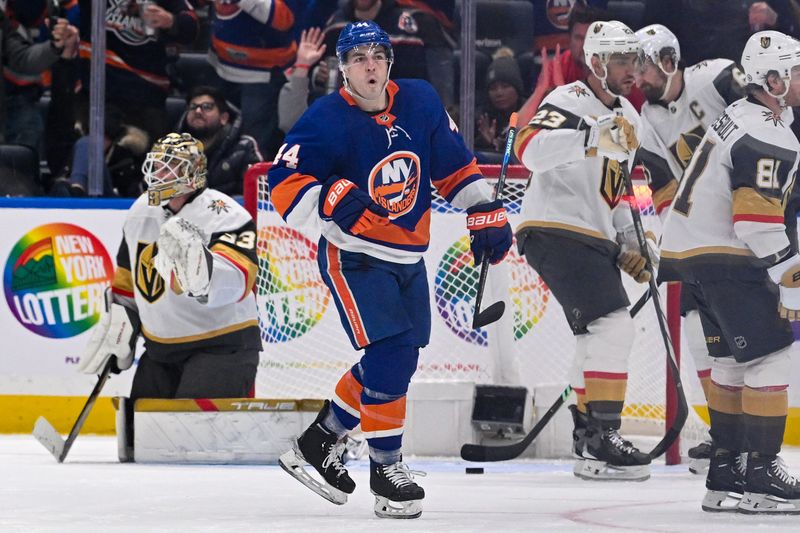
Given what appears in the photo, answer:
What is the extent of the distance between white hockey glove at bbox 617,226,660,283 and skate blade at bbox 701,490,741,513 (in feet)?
3.92

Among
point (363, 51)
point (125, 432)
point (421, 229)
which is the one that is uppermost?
point (363, 51)

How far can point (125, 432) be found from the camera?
4508 millimetres

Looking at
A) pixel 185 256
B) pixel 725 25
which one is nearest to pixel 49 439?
pixel 185 256

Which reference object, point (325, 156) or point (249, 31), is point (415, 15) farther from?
point (325, 156)

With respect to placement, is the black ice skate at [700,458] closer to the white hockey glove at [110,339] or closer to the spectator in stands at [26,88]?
the white hockey glove at [110,339]

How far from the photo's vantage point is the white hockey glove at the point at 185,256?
165 inches

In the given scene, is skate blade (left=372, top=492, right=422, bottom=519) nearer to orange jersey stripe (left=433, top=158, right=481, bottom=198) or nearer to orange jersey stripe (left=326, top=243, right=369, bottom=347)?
orange jersey stripe (left=326, top=243, right=369, bottom=347)

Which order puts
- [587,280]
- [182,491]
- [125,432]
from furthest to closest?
[125,432] → [587,280] → [182,491]

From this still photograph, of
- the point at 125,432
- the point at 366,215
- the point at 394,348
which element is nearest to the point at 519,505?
the point at 394,348

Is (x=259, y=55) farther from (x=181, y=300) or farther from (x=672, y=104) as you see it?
(x=672, y=104)

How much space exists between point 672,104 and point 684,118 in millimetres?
68

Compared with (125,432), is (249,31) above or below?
above

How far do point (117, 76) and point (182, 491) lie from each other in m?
2.76

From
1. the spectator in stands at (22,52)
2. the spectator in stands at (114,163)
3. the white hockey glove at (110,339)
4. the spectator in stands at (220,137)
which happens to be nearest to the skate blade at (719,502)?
the white hockey glove at (110,339)
